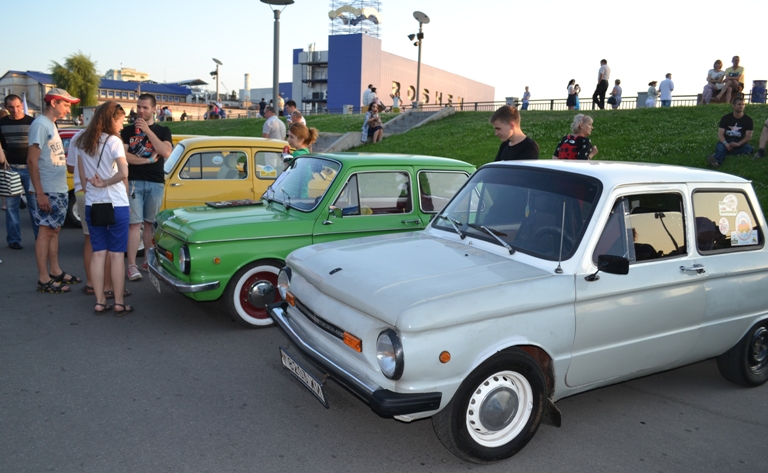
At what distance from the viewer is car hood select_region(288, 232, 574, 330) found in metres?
3.15

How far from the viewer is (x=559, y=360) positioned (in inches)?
139

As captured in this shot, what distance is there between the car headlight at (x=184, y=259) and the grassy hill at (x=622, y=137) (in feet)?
33.2

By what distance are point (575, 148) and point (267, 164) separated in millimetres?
4275

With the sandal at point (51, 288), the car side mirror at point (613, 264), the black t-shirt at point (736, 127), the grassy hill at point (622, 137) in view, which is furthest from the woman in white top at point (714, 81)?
the sandal at point (51, 288)

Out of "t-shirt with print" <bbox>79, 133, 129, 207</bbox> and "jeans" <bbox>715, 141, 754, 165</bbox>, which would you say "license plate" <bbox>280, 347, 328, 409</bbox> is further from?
"jeans" <bbox>715, 141, 754, 165</bbox>

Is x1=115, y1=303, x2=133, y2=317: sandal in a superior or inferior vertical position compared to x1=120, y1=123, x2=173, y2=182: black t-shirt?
inferior

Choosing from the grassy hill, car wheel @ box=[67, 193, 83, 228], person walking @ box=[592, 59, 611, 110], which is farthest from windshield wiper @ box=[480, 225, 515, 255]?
person walking @ box=[592, 59, 611, 110]

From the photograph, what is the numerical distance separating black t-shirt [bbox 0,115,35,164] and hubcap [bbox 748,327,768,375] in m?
8.00

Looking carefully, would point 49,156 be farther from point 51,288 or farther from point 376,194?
point 376,194

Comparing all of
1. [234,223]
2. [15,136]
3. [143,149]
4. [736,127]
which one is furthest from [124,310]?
[736,127]

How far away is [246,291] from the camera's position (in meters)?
5.70

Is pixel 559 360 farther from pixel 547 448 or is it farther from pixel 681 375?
pixel 681 375

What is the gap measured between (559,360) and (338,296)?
4.54 feet

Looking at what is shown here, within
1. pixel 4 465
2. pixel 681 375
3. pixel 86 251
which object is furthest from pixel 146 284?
pixel 681 375
